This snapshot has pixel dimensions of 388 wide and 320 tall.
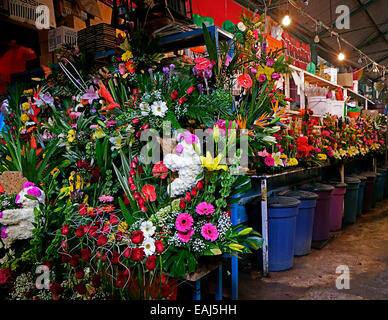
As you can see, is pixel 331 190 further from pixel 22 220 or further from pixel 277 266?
pixel 22 220

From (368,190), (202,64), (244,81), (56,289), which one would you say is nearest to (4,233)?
(56,289)

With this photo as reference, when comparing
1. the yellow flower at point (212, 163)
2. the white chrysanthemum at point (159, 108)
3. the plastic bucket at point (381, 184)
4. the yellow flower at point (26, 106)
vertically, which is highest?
the yellow flower at point (26, 106)

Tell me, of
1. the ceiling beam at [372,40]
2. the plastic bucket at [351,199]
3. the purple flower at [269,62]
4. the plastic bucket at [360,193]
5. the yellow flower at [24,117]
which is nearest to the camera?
the purple flower at [269,62]

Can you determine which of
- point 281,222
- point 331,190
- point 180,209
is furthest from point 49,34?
point 331,190

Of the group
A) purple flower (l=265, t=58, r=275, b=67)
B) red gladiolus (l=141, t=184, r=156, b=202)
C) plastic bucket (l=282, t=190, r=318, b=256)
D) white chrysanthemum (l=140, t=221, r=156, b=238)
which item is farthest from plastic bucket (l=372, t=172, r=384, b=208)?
white chrysanthemum (l=140, t=221, r=156, b=238)

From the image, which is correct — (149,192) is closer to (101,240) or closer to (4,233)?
(101,240)

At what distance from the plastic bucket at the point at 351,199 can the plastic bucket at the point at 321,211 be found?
1.04m

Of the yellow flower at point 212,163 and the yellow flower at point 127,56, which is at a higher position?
the yellow flower at point 127,56

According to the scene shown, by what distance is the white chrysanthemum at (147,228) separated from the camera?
1.52 m

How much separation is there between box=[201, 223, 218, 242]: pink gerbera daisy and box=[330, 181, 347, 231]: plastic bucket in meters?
3.31

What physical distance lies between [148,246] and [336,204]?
366 cm

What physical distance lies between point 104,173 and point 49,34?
1.93 metres

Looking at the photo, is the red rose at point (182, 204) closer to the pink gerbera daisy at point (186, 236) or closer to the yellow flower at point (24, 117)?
the pink gerbera daisy at point (186, 236)

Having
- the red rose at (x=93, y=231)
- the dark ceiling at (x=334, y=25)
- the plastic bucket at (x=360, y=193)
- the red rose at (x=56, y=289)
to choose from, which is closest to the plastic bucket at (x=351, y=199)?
the plastic bucket at (x=360, y=193)
